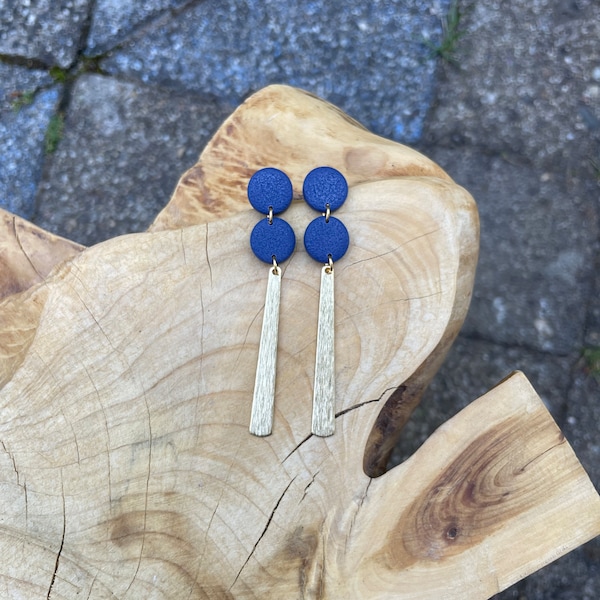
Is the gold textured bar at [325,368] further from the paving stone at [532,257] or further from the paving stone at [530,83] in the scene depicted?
the paving stone at [530,83]

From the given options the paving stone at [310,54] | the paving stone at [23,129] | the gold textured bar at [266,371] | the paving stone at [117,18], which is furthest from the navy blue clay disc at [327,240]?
the paving stone at [117,18]

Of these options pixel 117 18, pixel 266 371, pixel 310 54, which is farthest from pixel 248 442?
pixel 117 18

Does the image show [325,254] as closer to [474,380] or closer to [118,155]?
[474,380]

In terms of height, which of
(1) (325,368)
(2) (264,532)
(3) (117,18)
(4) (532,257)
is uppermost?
(3) (117,18)

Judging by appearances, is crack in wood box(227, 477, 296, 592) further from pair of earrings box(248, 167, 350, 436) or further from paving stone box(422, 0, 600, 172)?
paving stone box(422, 0, 600, 172)

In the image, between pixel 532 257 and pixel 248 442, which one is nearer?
pixel 248 442

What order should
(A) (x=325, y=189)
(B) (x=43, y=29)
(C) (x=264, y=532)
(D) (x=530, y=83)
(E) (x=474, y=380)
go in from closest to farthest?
(C) (x=264, y=532), (A) (x=325, y=189), (E) (x=474, y=380), (D) (x=530, y=83), (B) (x=43, y=29)

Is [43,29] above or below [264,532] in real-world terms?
above
